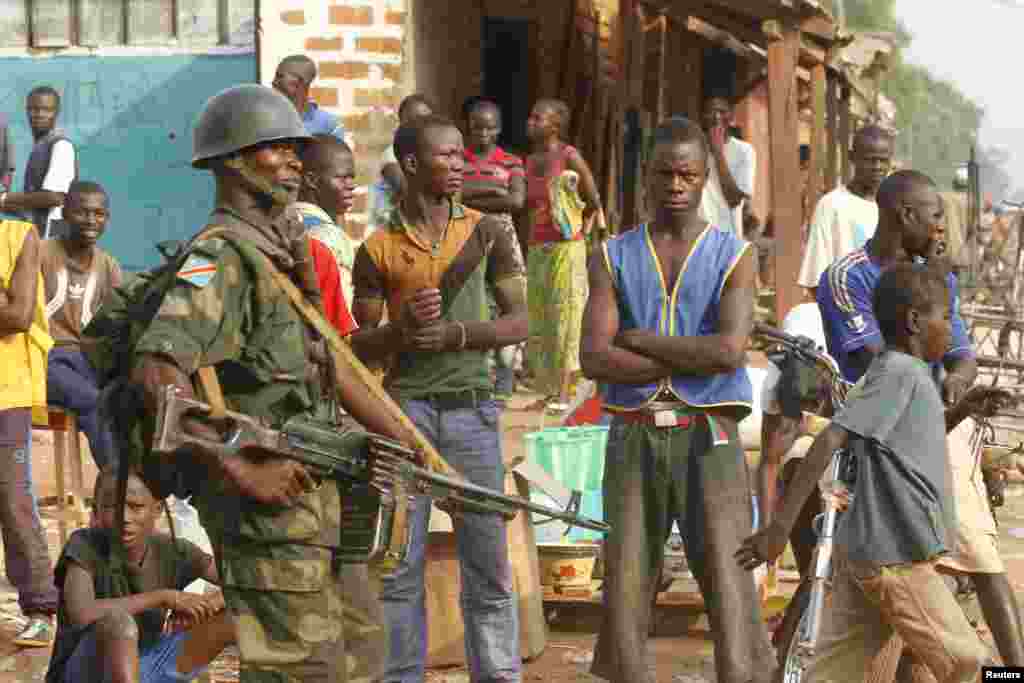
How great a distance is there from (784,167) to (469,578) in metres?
6.68

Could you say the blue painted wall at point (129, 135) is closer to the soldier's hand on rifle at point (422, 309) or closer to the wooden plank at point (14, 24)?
the wooden plank at point (14, 24)

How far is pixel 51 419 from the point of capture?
897 centimetres

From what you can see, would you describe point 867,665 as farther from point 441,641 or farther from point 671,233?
point 441,641

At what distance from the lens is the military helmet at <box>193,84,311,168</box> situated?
4836 mm

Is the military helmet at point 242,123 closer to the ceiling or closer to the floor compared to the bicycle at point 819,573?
closer to the ceiling

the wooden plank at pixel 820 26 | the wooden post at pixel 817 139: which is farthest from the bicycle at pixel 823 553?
the wooden post at pixel 817 139

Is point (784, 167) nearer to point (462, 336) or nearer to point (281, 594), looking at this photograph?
point (462, 336)

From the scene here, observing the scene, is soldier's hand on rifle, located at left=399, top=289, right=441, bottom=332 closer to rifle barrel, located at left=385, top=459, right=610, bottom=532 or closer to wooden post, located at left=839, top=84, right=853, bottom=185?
rifle barrel, located at left=385, top=459, right=610, bottom=532

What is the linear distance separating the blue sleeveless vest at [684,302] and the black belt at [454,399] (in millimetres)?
527

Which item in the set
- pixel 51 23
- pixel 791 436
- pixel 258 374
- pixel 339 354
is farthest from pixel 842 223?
pixel 51 23

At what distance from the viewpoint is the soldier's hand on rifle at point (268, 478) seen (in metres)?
4.58

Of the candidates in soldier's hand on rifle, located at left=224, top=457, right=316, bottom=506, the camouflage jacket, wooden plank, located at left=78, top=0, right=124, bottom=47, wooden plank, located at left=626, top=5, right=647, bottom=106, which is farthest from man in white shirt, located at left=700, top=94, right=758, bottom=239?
soldier's hand on rifle, located at left=224, top=457, right=316, bottom=506

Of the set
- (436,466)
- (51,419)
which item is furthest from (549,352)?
(436,466)

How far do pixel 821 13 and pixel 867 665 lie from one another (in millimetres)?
7822
